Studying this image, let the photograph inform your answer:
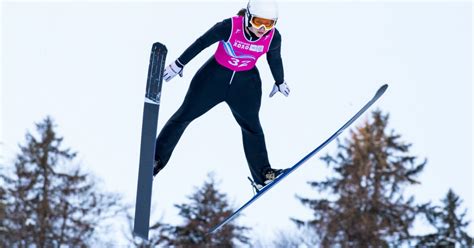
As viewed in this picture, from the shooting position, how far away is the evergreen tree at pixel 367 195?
958 inches

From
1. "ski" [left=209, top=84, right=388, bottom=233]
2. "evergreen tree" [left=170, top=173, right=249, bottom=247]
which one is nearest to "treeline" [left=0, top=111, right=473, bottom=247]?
"evergreen tree" [left=170, top=173, right=249, bottom=247]

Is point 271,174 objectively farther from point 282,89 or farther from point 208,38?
point 208,38

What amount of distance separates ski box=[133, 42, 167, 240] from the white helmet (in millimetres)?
817

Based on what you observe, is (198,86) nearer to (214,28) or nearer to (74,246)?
(214,28)

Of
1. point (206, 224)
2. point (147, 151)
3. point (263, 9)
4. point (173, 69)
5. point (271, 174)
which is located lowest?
point (147, 151)

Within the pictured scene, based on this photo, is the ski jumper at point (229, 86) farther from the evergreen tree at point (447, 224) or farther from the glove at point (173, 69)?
the evergreen tree at point (447, 224)

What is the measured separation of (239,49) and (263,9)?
438 mm

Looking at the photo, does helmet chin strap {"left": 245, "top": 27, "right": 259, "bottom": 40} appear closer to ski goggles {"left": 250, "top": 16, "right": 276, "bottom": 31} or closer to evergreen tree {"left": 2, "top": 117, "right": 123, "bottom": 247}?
ski goggles {"left": 250, "top": 16, "right": 276, "bottom": 31}

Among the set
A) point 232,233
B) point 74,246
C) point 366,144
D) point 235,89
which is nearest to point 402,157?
point 366,144

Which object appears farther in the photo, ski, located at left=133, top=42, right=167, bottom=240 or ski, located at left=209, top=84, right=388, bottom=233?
ski, located at left=209, top=84, right=388, bottom=233

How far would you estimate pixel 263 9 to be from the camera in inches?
256

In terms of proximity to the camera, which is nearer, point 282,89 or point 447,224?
point 282,89

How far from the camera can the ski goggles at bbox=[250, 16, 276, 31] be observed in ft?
21.4

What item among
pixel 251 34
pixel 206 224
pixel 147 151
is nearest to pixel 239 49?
pixel 251 34
